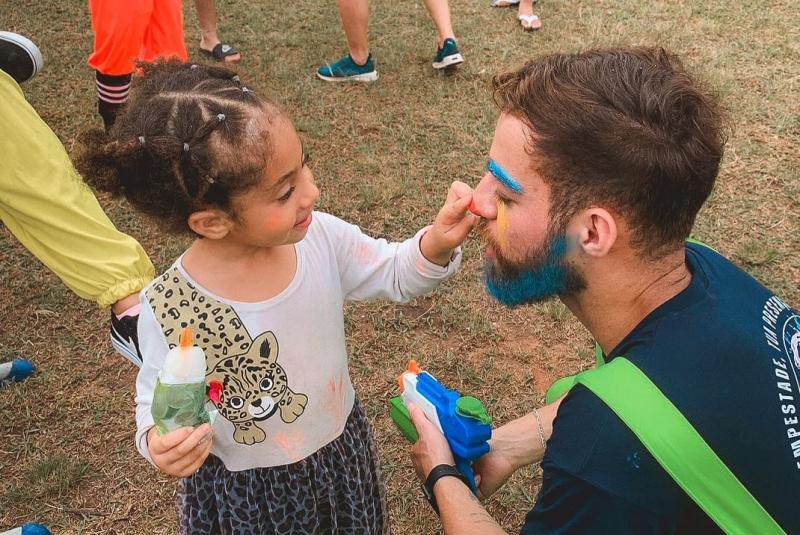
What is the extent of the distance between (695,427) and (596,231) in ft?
1.62

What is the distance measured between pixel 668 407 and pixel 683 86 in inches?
29.6

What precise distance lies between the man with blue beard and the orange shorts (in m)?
2.66

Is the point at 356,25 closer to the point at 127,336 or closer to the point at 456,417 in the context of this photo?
the point at 127,336

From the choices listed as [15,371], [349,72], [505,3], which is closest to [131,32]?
[15,371]

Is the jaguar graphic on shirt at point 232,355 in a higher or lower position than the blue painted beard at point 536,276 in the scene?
lower

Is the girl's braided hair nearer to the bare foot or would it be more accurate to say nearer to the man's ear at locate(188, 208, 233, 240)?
the man's ear at locate(188, 208, 233, 240)

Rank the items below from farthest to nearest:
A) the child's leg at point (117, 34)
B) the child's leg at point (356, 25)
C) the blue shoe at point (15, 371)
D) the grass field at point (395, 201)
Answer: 1. the child's leg at point (356, 25)
2. the child's leg at point (117, 34)
3. the blue shoe at point (15, 371)
4. the grass field at point (395, 201)

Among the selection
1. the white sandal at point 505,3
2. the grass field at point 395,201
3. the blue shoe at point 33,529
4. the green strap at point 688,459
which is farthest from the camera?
the white sandal at point 505,3

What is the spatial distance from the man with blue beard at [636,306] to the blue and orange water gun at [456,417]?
0.08 m

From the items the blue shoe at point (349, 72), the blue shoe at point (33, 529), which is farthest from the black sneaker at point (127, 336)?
the blue shoe at point (349, 72)

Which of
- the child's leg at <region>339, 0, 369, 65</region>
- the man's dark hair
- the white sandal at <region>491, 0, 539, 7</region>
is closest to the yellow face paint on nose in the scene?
the man's dark hair

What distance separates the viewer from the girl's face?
1709 millimetres

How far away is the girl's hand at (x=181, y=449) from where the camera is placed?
62.7 inches

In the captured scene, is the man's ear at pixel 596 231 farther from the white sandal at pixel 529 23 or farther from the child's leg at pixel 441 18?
the white sandal at pixel 529 23
